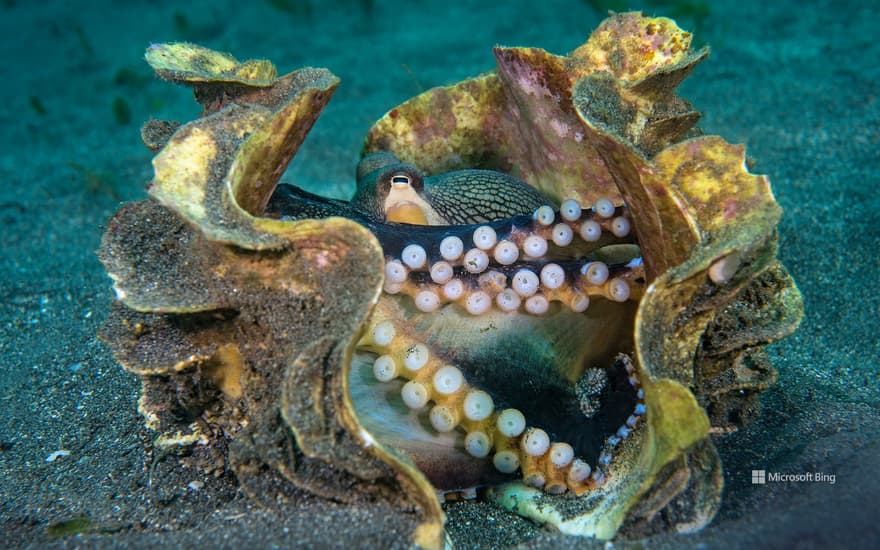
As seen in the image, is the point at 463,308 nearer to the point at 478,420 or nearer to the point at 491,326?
the point at 491,326

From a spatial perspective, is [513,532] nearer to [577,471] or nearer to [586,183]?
[577,471]

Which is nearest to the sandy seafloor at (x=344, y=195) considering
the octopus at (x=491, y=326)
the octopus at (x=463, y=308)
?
the octopus at (x=463, y=308)

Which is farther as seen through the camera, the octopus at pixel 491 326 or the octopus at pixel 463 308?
the octopus at pixel 491 326

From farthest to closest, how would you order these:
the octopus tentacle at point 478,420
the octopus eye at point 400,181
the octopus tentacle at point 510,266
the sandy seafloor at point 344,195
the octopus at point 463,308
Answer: the octopus eye at point 400,181 → the octopus tentacle at point 510,266 → the octopus tentacle at point 478,420 → the sandy seafloor at point 344,195 → the octopus at point 463,308

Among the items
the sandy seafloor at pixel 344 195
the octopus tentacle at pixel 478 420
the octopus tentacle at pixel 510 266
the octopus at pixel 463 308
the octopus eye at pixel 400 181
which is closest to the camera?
the octopus at pixel 463 308

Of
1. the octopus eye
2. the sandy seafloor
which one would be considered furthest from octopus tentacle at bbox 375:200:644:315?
the sandy seafloor

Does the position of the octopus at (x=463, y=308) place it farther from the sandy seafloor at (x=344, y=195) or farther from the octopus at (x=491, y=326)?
the sandy seafloor at (x=344, y=195)

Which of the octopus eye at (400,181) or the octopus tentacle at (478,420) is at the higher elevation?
the octopus eye at (400,181)

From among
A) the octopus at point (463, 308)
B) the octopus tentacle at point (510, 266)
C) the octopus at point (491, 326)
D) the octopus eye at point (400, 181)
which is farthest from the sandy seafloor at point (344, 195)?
the octopus eye at point (400, 181)

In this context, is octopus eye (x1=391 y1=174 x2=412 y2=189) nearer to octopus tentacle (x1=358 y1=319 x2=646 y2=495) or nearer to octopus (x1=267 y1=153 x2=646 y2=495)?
octopus (x1=267 y1=153 x2=646 y2=495)

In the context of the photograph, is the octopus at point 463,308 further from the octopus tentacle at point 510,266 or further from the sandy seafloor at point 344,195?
the sandy seafloor at point 344,195
